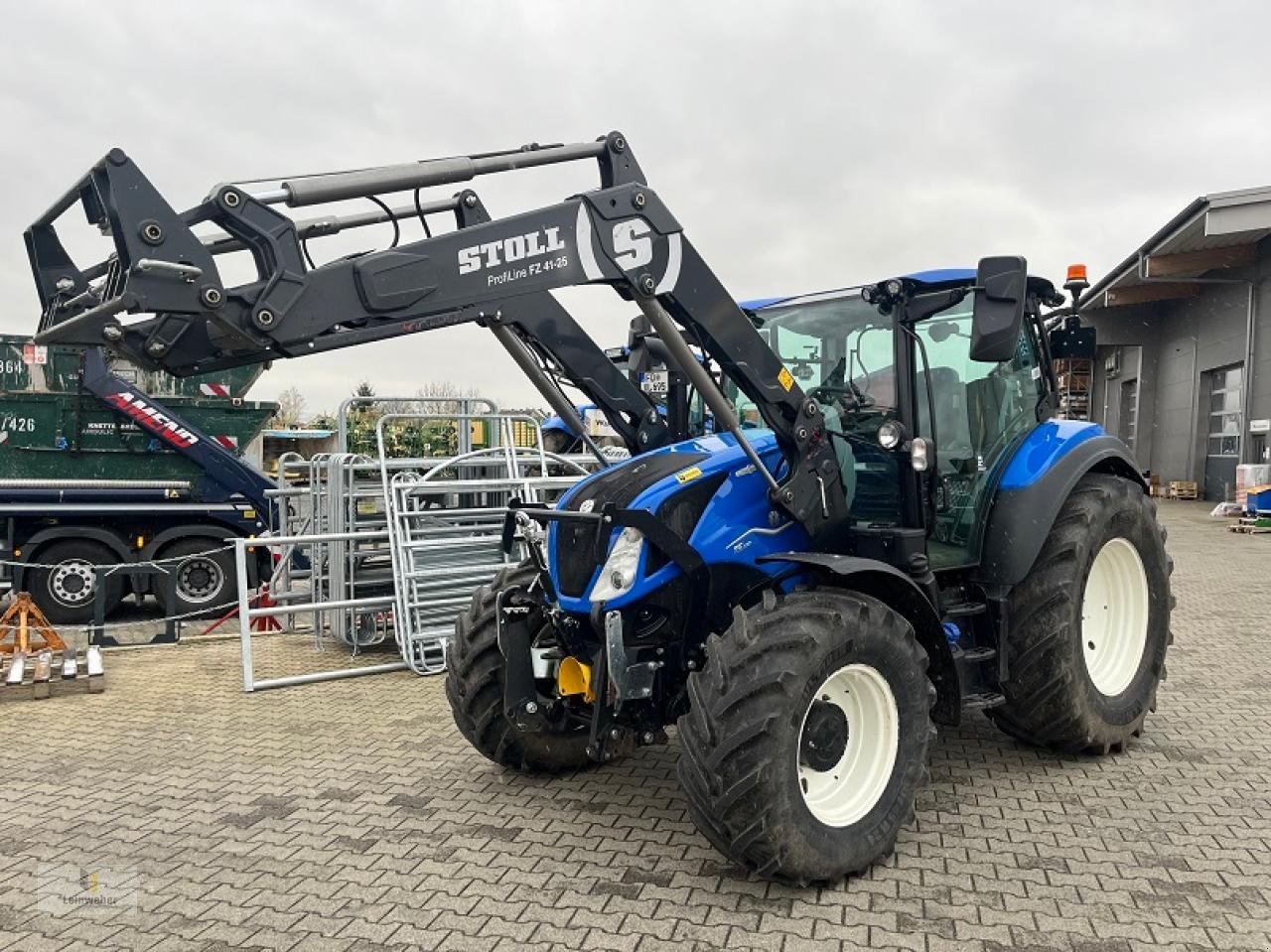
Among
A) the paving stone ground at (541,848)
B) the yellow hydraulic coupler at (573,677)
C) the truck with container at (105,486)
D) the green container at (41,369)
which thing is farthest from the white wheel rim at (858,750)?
the green container at (41,369)

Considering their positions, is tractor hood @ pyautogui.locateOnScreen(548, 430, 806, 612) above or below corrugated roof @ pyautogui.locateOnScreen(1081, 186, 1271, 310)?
below

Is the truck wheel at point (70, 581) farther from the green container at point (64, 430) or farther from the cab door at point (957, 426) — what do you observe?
the cab door at point (957, 426)

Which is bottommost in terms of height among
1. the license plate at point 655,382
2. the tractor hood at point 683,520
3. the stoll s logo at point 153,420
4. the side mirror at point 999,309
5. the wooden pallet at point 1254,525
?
the wooden pallet at point 1254,525

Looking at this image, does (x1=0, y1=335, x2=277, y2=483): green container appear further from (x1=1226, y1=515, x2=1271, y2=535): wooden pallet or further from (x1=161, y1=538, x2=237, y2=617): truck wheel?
(x1=1226, y1=515, x2=1271, y2=535): wooden pallet

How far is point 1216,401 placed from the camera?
23000mm

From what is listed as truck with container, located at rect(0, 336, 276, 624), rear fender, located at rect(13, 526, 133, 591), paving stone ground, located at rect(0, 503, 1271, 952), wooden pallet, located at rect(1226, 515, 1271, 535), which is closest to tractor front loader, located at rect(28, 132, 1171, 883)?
paving stone ground, located at rect(0, 503, 1271, 952)

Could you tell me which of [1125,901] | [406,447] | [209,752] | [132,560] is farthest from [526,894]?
[406,447]

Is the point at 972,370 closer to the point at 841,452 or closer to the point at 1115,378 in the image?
the point at 841,452

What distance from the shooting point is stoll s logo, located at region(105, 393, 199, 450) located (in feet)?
33.9

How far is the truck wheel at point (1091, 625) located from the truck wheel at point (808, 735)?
961 millimetres

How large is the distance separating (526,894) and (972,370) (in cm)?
304

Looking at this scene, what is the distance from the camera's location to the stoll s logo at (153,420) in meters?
10.3

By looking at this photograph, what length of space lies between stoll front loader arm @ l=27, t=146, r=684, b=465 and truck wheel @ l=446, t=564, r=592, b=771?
1.53m
